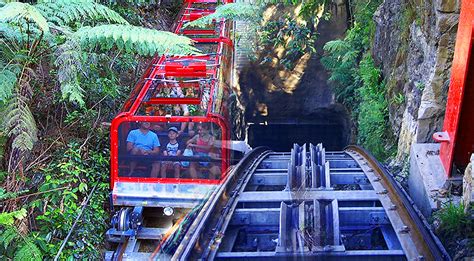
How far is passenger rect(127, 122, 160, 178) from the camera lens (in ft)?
26.5

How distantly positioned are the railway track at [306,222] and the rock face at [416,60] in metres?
1.05

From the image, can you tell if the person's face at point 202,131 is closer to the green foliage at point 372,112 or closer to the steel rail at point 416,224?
the steel rail at point 416,224

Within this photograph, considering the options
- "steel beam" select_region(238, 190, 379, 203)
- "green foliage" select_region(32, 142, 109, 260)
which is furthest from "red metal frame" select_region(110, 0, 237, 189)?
"steel beam" select_region(238, 190, 379, 203)

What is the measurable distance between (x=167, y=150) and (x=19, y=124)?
6.86 ft

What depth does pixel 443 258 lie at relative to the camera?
13.6 ft

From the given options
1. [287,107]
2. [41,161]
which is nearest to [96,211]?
[41,161]

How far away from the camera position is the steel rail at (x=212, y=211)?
4.47 metres

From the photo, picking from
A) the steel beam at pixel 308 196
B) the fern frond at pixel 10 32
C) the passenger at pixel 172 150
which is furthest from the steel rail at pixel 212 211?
the fern frond at pixel 10 32

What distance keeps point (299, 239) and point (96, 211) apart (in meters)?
4.09

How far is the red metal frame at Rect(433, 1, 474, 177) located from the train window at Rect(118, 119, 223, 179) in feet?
11.1

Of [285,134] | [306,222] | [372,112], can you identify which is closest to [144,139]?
[306,222]

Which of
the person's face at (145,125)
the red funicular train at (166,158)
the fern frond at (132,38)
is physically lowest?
the red funicular train at (166,158)

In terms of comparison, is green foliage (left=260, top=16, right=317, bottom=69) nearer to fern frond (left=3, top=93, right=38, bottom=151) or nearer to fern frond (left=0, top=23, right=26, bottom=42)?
fern frond (left=0, top=23, right=26, bottom=42)

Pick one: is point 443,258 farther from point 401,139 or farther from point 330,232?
point 401,139
